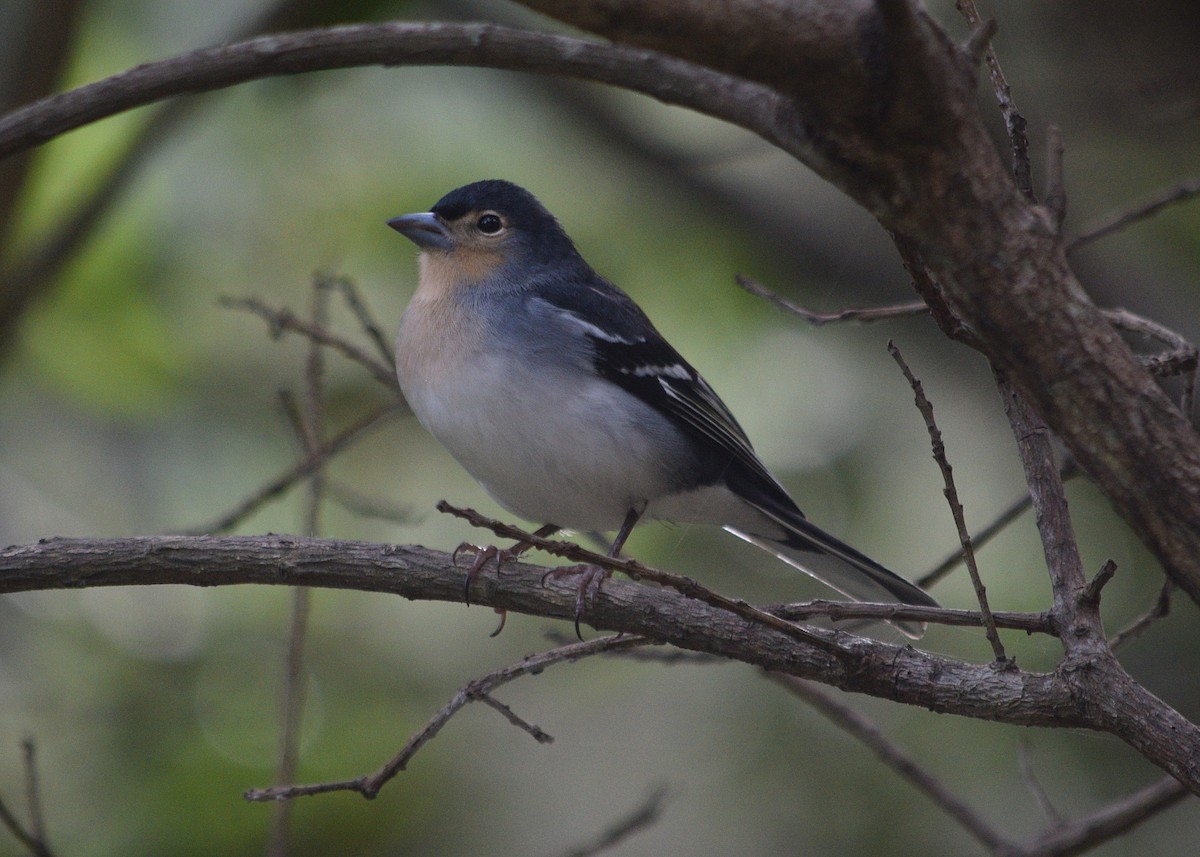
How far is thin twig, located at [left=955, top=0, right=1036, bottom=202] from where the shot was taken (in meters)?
2.46

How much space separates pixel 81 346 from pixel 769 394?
11.4 ft

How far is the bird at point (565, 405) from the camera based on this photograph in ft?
14.1

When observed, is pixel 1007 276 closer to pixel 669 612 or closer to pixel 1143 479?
pixel 1143 479

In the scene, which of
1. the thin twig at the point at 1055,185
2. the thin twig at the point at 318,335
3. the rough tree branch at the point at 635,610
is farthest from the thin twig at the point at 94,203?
the thin twig at the point at 1055,185

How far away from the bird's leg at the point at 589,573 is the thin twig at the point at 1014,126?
1192mm

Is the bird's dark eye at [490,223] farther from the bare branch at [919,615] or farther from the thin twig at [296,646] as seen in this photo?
the bare branch at [919,615]

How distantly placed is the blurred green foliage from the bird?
1140 mm

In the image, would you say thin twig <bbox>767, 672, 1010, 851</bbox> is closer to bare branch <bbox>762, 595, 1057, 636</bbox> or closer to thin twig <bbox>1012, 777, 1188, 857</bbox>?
thin twig <bbox>1012, 777, 1188, 857</bbox>

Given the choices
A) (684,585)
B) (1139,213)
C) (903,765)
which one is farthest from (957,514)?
(903,765)

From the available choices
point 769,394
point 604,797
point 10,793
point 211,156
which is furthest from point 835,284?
point 10,793

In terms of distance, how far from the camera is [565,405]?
14.2 feet

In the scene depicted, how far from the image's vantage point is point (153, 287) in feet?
20.0

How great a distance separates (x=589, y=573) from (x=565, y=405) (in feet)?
A: 3.57

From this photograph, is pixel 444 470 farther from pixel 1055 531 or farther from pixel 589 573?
pixel 1055 531
